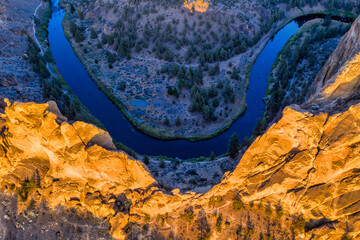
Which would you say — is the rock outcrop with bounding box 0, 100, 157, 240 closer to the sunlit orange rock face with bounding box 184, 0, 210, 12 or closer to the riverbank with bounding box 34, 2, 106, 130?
the riverbank with bounding box 34, 2, 106, 130

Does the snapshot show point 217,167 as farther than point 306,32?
No

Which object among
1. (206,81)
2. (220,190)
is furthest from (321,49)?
(220,190)

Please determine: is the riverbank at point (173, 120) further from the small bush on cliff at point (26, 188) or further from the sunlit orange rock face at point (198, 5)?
the small bush on cliff at point (26, 188)

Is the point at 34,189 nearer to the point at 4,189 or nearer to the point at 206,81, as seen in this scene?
the point at 4,189

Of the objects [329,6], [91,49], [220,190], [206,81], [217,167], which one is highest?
[329,6]

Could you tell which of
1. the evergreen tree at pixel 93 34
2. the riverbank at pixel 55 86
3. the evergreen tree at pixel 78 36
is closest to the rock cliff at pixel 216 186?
the riverbank at pixel 55 86

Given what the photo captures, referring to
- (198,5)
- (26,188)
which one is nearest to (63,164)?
(26,188)

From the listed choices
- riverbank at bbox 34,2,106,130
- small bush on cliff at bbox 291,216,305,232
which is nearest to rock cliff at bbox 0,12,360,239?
small bush on cliff at bbox 291,216,305,232

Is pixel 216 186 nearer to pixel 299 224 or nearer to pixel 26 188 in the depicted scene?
pixel 299 224
